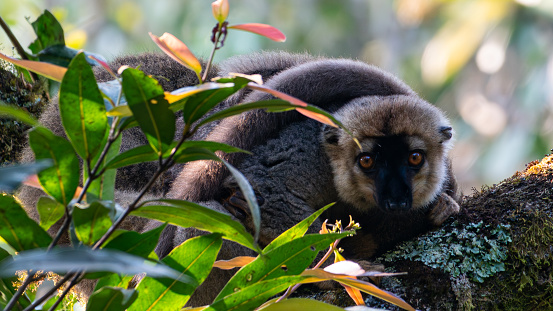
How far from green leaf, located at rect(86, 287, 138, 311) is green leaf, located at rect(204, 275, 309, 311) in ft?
1.13

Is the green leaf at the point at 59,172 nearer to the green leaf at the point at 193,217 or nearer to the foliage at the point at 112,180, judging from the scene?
the foliage at the point at 112,180

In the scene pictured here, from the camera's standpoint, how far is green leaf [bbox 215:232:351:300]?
2.01m

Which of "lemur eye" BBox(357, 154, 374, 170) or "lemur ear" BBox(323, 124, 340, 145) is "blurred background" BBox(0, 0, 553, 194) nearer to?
"lemur ear" BBox(323, 124, 340, 145)

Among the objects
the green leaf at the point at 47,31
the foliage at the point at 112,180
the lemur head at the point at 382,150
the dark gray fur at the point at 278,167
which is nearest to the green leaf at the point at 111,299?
the foliage at the point at 112,180

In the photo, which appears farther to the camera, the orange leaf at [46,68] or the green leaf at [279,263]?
the green leaf at [279,263]

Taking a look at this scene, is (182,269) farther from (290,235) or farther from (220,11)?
(220,11)

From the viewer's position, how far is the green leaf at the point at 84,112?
64.7 inches

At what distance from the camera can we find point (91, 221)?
160 centimetres

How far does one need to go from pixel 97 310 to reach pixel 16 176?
64 cm

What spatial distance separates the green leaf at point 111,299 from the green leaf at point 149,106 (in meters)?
0.43

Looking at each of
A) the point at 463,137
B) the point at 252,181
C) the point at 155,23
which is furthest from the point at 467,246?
the point at 155,23

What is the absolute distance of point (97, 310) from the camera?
1.67 m

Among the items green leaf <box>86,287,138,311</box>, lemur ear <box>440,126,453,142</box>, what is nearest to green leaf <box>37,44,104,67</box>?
green leaf <box>86,287,138,311</box>

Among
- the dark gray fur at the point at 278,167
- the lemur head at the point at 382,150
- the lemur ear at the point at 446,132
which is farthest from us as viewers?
the lemur ear at the point at 446,132
